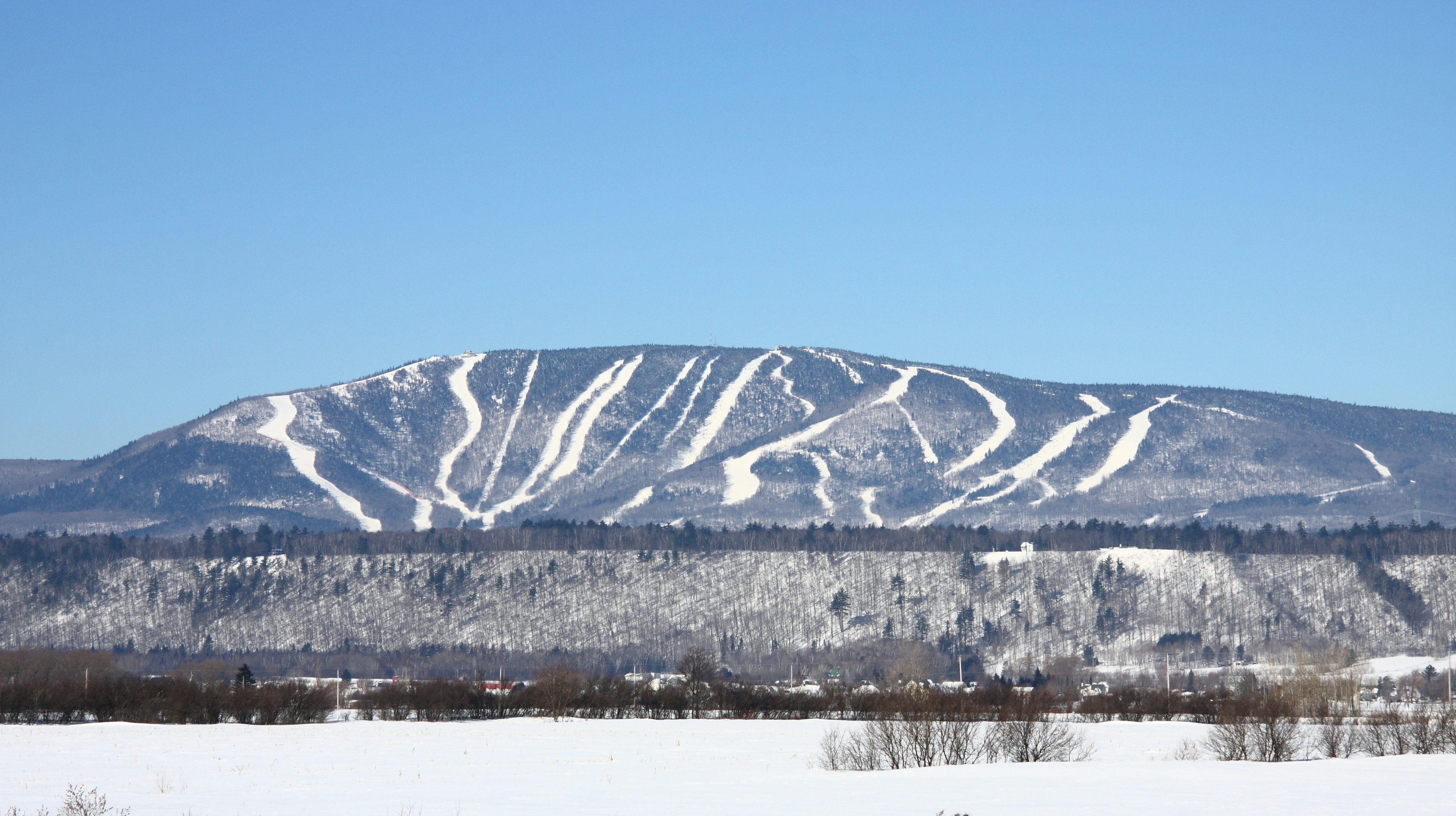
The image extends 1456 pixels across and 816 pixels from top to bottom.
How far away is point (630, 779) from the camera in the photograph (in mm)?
63781

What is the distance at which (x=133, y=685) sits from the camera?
119188mm

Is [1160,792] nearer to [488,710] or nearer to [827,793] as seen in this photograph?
[827,793]

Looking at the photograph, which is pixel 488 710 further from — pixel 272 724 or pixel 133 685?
pixel 133 685

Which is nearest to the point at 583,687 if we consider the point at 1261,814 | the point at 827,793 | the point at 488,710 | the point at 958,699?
the point at 488,710

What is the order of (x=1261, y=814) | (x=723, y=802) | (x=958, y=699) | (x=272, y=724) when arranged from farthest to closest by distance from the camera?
(x=272, y=724) → (x=958, y=699) → (x=723, y=802) → (x=1261, y=814)

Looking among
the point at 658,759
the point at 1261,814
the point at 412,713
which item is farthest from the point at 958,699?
the point at 412,713

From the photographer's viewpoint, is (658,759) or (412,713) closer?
(658,759)

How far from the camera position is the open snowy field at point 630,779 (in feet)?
169

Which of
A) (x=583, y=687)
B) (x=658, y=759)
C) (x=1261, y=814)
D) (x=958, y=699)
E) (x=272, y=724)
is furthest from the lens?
(x=583, y=687)

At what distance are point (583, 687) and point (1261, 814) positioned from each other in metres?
83.2

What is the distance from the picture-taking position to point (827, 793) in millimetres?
55812

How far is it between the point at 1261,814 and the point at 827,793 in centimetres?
1428

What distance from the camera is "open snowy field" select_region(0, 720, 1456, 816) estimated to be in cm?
5141

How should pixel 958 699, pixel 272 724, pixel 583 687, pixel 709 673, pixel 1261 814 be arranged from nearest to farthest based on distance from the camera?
pixel 1261 814 < pixel 958 699 < pixel 272 724 < pixel 583 687 < pixel 709 673
